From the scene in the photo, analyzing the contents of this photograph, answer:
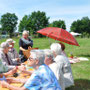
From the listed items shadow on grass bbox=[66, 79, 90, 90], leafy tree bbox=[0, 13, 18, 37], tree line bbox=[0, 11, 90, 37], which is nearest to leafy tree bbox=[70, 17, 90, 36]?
tree line bbox=[0, 11, 90, 37]

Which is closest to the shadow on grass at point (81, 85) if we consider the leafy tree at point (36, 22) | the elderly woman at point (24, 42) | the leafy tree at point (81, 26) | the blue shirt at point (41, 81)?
the elderly woman at point (24, 42)

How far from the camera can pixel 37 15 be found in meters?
80.6

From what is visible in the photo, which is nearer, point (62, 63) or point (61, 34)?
point (62, 63)

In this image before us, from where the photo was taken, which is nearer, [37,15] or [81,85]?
[81,85]

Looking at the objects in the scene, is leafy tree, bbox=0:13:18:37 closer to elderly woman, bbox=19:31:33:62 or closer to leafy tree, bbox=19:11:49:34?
leafy tree, bbox=19:11:49:34

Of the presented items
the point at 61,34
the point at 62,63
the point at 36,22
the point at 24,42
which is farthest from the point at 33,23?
the point at 62,63

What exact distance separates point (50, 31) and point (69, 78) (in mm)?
4552

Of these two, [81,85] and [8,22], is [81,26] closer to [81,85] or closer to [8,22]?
[8,22]

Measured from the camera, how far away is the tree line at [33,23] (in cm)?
7994

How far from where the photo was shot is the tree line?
3147 inches

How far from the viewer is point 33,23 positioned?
79.7 metres

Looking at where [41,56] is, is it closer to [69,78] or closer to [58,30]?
[69,78]

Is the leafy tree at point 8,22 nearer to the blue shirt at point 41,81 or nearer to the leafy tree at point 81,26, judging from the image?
the leafy tree at point 81,26

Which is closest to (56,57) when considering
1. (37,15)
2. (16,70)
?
(16,70)
